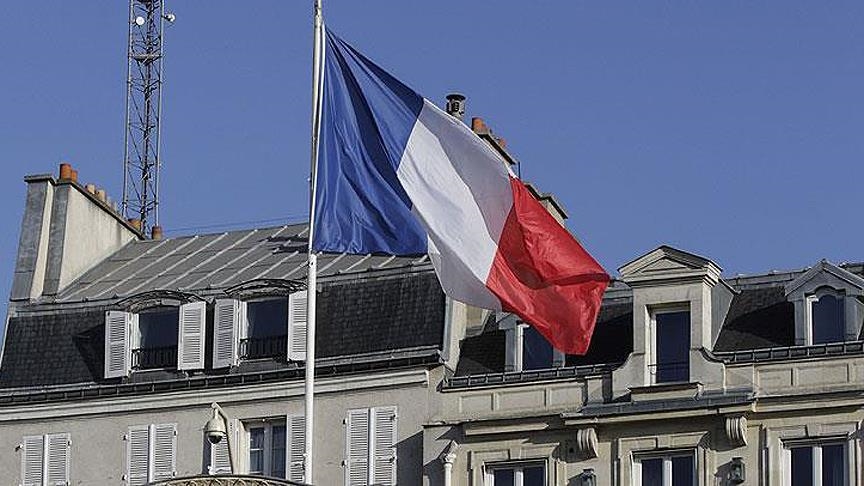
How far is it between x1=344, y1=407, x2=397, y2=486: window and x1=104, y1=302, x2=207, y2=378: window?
436 centimetres

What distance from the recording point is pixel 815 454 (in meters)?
54.7

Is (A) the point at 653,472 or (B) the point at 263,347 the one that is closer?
(A) the point at 653,472

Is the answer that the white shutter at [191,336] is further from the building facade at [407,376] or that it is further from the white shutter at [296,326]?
the white shutter at [296,326]

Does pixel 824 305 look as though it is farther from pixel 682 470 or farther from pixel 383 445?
pixel 383 445

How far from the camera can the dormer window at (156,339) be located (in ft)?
200

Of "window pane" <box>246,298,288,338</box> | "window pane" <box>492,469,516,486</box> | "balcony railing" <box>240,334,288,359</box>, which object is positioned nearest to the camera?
"window pane" <box>492,469,516,486</box>

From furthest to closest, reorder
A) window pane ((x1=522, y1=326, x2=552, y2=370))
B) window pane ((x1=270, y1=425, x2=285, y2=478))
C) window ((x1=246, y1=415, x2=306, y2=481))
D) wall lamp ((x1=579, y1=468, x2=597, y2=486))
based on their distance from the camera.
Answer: window pane ((x1=270, y1=425, x2=285, y2=478)) < window ((x1=246, y1=415, x2=306, y2=481)) < window pane ((x1=522, y1=326, x2=552, y2=370)) < wall lamp ((x1=579, y1=468, x2=597, y2=486))

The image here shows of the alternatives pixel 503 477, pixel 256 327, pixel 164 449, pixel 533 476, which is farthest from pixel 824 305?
pixel 164 449

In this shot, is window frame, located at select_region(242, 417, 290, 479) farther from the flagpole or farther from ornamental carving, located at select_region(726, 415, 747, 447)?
the flagpole

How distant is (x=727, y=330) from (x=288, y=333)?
30.3ft

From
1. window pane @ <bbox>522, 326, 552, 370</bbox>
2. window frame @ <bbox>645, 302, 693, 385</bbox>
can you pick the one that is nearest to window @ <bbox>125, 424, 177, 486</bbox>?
window pane @ <bbox>522, 326, 552, 370</bbox>

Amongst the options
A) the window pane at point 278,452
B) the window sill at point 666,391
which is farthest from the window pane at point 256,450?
the window sill at point 666,391

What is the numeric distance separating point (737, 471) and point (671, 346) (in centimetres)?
299

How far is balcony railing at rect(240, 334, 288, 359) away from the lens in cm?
5975
